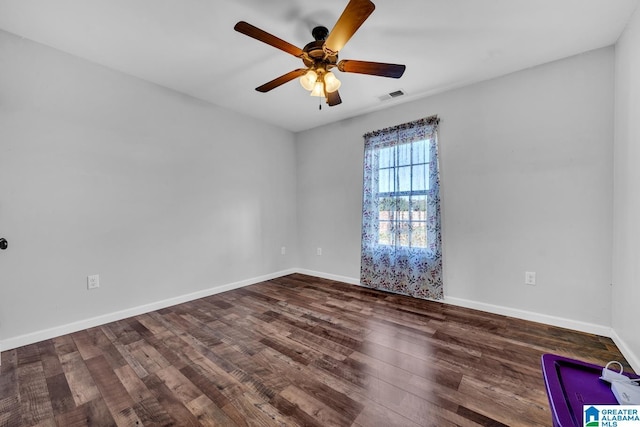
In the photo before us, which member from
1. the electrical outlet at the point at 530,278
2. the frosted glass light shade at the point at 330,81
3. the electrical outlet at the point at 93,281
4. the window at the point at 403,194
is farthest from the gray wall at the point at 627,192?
the electrical outlet at the point at 93,281

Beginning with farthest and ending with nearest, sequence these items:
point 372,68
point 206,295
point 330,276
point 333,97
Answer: point 330,276
point 206,295
point 333,97
point 372,68

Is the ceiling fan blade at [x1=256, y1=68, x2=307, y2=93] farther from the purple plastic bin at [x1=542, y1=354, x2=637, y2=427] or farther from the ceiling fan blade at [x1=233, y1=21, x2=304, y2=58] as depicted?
the purple plastic bin at [x1=542, y1=354, x2=637, y2=427]

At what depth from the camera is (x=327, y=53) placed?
1836 mm

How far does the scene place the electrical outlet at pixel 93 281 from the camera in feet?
7.93

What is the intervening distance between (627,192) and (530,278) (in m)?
1.02

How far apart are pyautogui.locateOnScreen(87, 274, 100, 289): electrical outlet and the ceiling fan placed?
2343 mm

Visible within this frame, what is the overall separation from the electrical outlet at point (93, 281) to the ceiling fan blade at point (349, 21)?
113 inches

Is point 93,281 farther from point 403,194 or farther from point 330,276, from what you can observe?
point 403,194

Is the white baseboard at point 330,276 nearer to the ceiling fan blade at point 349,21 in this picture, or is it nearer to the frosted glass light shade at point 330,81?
the frosted glass light shade at point 330,81

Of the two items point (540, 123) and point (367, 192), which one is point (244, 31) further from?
point (540, 123)

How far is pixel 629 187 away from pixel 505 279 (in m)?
1.21

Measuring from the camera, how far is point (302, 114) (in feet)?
12.2

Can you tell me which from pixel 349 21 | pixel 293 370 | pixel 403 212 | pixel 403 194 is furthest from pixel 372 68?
pixel 293 370

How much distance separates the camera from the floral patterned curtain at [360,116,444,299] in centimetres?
305
